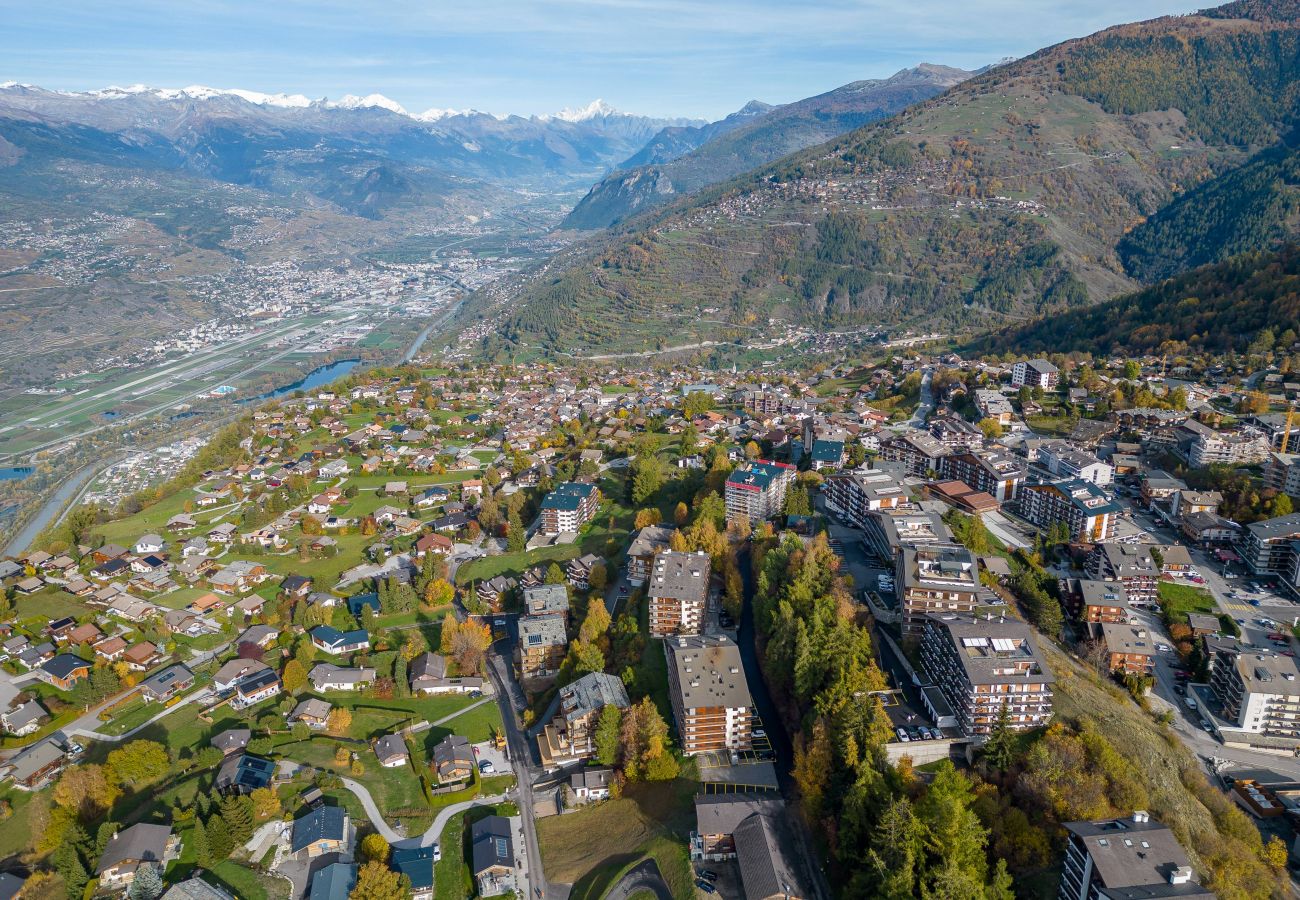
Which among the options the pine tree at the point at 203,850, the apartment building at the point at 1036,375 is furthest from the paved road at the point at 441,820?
the apartment building at the point at 1036,375

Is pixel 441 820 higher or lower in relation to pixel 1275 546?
lower

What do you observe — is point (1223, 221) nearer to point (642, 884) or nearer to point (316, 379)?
point (642, 884)

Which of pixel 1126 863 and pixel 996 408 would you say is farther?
pixel 996 408

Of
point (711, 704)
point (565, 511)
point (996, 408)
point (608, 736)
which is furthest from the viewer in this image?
point (996, 408)

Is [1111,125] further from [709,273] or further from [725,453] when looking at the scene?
[725,453]

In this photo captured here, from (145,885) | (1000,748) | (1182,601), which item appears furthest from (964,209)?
(145,885)

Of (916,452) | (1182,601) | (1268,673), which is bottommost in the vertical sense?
(1182,601)

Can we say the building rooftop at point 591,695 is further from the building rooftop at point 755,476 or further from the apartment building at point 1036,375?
the apartment building at point 1036,375

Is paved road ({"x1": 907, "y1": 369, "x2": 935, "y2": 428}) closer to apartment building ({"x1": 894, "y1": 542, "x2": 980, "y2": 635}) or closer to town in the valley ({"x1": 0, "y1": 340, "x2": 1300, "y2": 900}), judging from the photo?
town in the valley ({"x1": 0, "y1": 340, "x2": 1300, "y2": 900})
